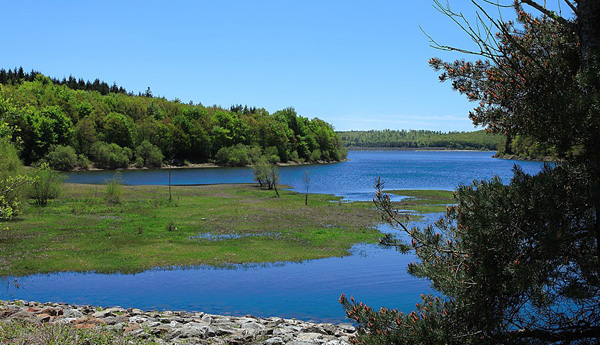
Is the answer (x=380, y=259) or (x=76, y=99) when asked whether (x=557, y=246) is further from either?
(x=76, y=99)

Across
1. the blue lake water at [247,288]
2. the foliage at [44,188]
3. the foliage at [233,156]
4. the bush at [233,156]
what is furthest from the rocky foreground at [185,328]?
the foliage at [233,156]

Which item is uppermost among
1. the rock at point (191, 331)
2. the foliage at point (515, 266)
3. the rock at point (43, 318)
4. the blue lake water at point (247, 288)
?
the foliage at point (515, 266)

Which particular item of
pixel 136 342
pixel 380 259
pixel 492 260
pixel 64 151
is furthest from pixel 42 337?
pixel 64 151

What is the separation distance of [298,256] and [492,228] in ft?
Answer: 69.4

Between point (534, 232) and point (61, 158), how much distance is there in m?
118

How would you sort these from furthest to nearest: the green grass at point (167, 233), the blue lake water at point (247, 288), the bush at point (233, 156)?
1. the bush at point (233, 156)
2. the green grass at point (167, 233)
3. the blue lake water at point (247, 288)

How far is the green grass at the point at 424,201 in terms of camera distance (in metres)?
46.4

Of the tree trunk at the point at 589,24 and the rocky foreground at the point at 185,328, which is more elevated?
the tree trunk at the point at 589,24

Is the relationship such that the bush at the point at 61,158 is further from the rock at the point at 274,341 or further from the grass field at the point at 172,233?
the rock at the point at 274,341

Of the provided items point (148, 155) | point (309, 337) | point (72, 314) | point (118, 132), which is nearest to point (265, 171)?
point (72, 314)

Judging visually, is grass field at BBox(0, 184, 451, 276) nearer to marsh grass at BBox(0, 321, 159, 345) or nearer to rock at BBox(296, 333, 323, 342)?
rock at BBox(296, 333, 323, 342)

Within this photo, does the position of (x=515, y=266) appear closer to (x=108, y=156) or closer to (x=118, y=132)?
(x=108, y=156)

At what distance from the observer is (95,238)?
29062mm

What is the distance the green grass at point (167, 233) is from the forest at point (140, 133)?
5059 centimetres
